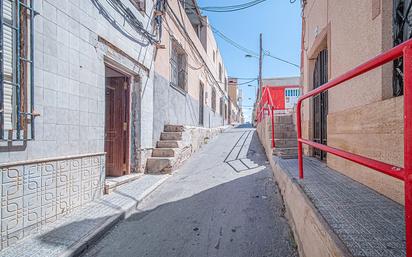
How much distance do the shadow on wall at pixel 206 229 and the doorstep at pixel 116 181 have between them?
871 millimetres

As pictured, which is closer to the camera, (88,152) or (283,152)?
(88,152)

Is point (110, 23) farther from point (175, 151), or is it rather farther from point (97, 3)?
point (175, 151)

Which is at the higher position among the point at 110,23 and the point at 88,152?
the point at 110,23

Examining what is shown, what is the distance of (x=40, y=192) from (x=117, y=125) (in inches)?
98.2

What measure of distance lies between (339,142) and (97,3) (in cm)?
416

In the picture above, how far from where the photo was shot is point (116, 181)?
422 cm

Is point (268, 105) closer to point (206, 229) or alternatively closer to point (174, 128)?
point (174, 128)

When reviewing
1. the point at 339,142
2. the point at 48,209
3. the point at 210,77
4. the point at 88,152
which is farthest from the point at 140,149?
the point at 210,77

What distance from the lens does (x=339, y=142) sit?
3.02 meters

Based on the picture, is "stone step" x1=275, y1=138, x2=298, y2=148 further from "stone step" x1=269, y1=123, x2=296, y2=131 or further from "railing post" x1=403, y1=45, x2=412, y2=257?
"railing post" x1=403, y1=45, x2=412, y2=257

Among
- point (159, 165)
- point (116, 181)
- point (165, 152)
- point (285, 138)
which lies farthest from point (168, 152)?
point (285, 138)

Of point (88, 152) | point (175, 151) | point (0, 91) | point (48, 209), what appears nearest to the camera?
point (0, 91)

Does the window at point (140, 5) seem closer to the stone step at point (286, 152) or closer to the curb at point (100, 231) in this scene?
the curb at point (100, 231)

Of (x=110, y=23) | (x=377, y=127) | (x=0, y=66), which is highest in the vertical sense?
(x=110, y=23)
